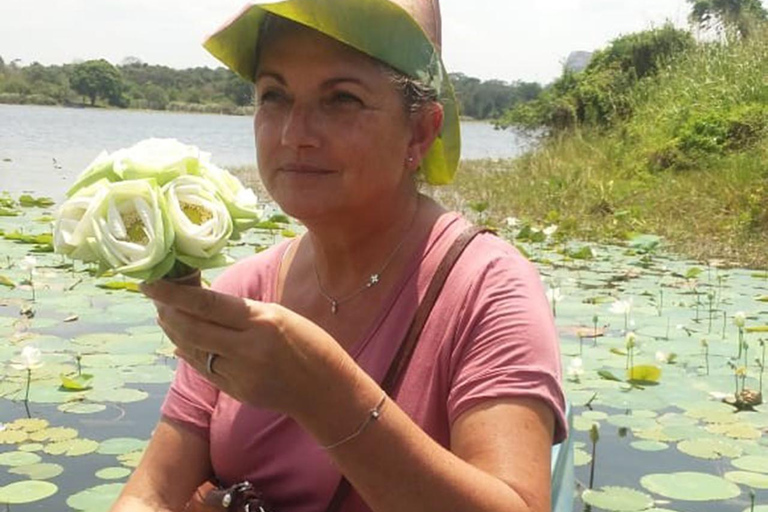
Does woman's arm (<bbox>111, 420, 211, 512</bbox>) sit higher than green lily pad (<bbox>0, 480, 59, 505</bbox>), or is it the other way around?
woman's arm (<bbox>111, 420, 211, 512</bbox>)

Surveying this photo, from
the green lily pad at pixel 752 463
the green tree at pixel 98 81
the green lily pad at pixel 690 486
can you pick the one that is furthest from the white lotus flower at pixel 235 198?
the green tree at pixel 98 81

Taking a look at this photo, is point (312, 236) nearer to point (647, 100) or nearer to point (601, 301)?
point (601, 301)

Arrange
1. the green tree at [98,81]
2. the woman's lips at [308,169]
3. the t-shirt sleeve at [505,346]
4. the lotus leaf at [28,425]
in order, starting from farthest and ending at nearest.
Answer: the green tree at [98,81], the lotus leaf at [28,425], the woman's lips at [308,169], the t-shirt sleeve at [505,346]

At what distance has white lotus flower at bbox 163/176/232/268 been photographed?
3.20ft

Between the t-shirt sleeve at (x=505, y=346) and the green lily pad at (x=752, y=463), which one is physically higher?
the t-shirt sleeve at (x=505, y=346)

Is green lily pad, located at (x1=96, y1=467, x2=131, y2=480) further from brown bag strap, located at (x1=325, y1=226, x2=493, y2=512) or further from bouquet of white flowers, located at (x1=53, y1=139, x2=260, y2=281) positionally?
bouquet of white flowers, located at (x1=53, y1=139, x2=260, y2=281)

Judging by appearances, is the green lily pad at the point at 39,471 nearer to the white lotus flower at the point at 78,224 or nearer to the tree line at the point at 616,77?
the white lotus flower at the point at 78,224

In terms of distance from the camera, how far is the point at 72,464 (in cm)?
241

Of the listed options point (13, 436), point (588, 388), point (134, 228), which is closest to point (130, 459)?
point (13, 436)

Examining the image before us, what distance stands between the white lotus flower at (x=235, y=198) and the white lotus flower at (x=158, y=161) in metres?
0.02

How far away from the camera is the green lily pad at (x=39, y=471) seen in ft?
7.62

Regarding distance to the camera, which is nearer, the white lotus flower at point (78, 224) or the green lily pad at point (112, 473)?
the white lotus flower at point (78, 224)

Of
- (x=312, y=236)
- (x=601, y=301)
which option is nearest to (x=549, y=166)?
(x=601, y=301)

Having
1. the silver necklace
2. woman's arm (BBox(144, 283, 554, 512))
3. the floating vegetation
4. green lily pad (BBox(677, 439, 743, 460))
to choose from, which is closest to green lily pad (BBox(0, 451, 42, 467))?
the floating vegetation
